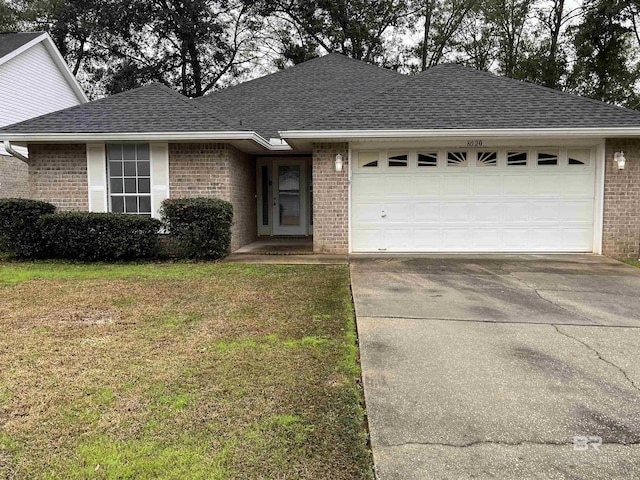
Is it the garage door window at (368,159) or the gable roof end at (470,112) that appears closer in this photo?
the gable roof end at (470,112)

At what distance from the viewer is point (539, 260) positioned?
9.20m

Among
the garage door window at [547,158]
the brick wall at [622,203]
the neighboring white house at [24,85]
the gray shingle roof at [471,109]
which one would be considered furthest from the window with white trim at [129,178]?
the brick wall at [622,203]

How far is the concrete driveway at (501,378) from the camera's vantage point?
8.23 feet

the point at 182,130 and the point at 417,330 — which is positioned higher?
the point at 182,130

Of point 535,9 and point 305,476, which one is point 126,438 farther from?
point 535,9

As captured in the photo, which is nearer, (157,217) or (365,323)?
(365,323)

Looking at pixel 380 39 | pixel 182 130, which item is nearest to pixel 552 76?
pixel 380 39

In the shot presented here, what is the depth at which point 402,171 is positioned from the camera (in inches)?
399

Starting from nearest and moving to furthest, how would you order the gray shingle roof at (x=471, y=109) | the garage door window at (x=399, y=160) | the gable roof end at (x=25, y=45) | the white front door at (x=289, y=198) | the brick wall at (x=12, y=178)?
the gray shingle roof at (x=471, y=109), the garage door window at (x=399, y=160), the white front door at (x=289, y=198), the brick wall at (x=12, y=178), the gable roof end at (x=25, y=45)

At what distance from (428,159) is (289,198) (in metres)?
4.78

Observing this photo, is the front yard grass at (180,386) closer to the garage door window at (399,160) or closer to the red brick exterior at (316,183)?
the red brick exterior at (316,183)

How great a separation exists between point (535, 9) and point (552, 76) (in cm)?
377

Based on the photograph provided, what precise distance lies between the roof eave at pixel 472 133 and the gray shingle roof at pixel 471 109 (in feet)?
0.40

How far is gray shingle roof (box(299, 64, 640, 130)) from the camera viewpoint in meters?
9.44
